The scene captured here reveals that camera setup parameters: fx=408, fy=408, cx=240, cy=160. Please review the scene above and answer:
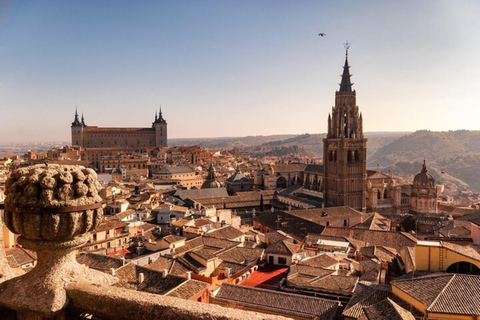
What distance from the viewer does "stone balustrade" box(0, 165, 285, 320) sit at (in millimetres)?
3355

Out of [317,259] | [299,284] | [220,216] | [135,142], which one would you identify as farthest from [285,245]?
[135,142]

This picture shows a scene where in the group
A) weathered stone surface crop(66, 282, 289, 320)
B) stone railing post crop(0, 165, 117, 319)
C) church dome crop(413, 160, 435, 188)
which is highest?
stone railing post crop(0, 165, 117, 319)

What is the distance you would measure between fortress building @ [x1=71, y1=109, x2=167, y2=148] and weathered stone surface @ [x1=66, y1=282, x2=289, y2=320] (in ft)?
400

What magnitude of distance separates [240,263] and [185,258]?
2.87m

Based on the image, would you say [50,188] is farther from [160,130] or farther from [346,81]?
[160,130]

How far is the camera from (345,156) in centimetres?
5256

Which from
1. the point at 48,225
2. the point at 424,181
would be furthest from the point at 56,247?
the point at 424,181

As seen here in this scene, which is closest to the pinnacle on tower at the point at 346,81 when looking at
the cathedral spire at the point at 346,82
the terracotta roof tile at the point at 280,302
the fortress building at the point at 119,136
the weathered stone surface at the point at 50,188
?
the cathedral spire at the point at 346,82

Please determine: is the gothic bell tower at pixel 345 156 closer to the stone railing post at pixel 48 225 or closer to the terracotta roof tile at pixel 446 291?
the terracotta roof tile at pixel 446 291

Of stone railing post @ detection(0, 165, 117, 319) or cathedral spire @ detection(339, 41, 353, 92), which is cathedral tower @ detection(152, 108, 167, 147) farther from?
stone railing post @ detection(0, 165, 117, 319)

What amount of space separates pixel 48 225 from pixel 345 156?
5146cm

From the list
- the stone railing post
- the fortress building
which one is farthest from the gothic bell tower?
the fortress building

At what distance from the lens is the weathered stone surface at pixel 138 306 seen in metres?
3.00

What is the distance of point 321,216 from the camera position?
3738 cm
